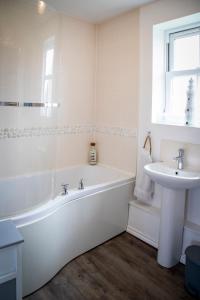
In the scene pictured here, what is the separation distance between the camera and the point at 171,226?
2.00 m

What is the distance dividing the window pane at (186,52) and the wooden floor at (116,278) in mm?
1855

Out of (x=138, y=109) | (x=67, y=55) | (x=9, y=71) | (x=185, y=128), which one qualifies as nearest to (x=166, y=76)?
(x=138, y=109)

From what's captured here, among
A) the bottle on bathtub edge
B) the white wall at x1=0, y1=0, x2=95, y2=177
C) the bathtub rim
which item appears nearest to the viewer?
the bathtub rim

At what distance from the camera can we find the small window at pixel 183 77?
2217mm

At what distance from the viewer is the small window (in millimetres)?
2217

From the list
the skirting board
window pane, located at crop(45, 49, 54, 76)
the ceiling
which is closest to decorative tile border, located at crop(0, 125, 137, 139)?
window pane, located at crop(45, 49, 54, 76)

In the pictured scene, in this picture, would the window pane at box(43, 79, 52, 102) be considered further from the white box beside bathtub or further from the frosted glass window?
the white box beside bathtub

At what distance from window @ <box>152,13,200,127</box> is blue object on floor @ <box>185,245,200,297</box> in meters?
1.13

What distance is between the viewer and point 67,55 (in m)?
2.71

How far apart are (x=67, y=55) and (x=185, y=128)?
1.58m

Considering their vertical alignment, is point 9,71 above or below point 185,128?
above

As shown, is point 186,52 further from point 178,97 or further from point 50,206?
point 50,206

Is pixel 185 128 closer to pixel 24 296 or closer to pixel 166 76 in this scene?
pixel 166 76

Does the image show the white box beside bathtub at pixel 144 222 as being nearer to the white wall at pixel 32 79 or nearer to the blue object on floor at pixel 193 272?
the blue object on floor at pixel 193 272
